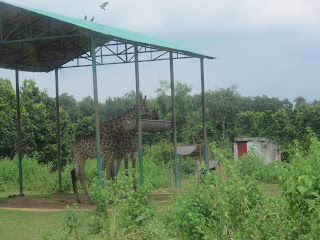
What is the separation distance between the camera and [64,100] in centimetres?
4841

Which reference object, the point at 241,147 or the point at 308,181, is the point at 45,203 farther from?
the point at 241,147

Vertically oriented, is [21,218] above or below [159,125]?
below

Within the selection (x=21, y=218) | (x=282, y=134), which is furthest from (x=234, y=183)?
(x=282, y=134)

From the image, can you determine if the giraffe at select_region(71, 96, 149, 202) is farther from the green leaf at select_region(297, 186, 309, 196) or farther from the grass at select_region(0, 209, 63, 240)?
the green leaf at select_region(297, 186, 309, 196)

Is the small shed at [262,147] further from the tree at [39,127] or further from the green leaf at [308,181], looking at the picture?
the green leaf at [308,181]

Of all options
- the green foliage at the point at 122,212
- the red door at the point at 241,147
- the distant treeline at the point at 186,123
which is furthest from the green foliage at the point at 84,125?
the green foliage at the point at 122,212

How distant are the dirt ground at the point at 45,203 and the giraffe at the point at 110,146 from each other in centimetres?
47

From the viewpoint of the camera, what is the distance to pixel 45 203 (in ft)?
37.7

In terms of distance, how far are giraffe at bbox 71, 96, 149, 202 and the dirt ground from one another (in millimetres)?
473

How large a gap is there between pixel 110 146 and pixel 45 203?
6.55ft

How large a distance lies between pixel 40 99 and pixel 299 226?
2418cm

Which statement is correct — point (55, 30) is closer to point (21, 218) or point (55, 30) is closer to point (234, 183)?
point (21, 218)

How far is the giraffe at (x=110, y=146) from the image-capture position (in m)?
11.7

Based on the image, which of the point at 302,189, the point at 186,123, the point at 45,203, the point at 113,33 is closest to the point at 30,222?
the point at 45,203
